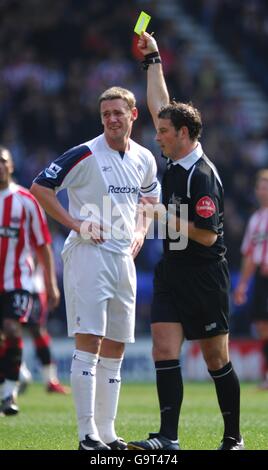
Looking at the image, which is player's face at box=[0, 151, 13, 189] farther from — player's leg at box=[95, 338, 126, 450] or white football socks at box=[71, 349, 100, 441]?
white football socks at box=[71, 349, 100, 441]

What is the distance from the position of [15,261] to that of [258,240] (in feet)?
15.0

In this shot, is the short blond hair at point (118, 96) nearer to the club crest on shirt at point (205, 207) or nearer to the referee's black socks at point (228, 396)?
the club crest on shirt at point (205, 207)

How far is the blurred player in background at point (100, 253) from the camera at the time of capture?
7215 mm

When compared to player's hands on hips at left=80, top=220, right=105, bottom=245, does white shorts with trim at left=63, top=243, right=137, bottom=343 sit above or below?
below

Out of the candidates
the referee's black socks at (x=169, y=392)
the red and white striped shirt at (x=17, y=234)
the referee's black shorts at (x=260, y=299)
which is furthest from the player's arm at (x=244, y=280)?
the referee's black socks at (x=169, y=392)

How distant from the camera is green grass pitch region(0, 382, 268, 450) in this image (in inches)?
314

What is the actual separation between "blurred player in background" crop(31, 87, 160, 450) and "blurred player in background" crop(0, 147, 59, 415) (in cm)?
306

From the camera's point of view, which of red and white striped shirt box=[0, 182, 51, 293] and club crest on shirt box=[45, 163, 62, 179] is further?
red and white striped shirt box=[0, 182, 51, 293]

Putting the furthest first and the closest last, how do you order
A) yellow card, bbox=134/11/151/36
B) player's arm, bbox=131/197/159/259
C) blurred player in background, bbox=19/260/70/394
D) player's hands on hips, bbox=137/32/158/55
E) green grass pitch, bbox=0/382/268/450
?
blurred player in background, bbox=19/260/70/394, player's hands on hips, bbox=137/32/158/55, yellow card, bbox=134/11/151/36, green grass pitch, bbox=0/382/268/450, player's arm, bbox=131/197/159/259

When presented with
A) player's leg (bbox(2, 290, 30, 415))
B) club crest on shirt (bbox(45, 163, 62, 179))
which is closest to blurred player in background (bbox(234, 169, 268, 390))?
player's leg (bbox(2, 290, 30, 415))

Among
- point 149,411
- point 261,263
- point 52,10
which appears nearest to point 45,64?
point 52,10

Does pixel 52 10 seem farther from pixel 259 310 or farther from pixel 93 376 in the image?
pixel 93 376

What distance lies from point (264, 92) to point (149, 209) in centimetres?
1879

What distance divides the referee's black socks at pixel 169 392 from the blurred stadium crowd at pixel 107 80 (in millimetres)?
10262
